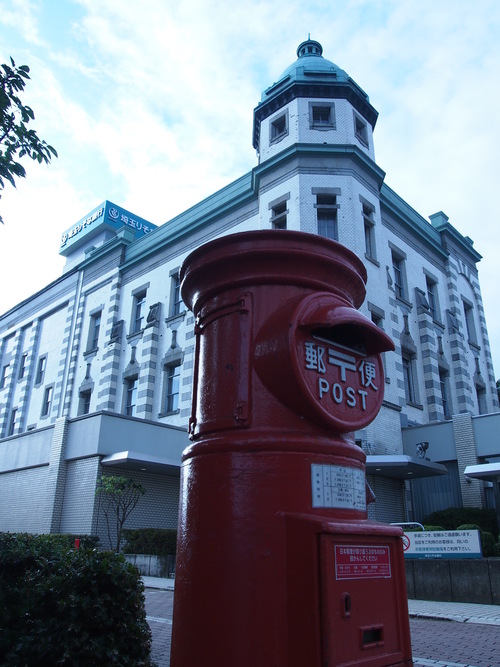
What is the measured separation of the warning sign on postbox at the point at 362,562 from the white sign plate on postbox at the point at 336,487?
0.24 m

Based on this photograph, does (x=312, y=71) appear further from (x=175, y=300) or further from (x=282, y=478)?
(x=282, y=478)

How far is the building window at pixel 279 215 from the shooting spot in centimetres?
2067

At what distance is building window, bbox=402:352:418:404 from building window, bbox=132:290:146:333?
40.5ft

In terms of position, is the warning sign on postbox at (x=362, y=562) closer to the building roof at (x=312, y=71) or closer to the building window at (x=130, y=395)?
the building roof at (x=312, y=71)

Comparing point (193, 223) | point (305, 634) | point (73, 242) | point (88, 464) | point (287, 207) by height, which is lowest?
point (305, 634)

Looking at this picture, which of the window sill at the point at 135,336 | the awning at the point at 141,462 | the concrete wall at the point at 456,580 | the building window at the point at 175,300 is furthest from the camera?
the window sill at the point at 135,336

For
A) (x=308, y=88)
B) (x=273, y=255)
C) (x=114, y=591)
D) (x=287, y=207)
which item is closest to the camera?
(x=273, y=255)

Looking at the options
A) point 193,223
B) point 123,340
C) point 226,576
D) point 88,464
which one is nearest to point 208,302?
point 226,576

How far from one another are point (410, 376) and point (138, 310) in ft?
43.7

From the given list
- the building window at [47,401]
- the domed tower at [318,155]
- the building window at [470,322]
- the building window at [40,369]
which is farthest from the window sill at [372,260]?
the building window at [40,369]

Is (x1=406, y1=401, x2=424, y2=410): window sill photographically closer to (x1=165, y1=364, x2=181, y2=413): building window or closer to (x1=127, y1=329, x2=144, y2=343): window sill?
→ (x1=165, y1=364, x2=181, y2=413): building window

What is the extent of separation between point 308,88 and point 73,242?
2446 cm

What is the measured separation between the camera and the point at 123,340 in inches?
1069

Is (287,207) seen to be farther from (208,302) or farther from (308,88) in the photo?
(208,302)
